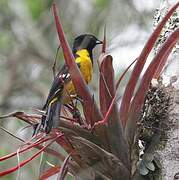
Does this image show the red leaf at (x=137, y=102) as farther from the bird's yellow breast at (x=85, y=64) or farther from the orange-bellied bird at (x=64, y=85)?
the bird's yellow breast at (x=85, y=64)

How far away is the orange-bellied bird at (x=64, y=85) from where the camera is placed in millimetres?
1625

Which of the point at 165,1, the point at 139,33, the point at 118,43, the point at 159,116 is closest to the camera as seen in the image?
the point at 159,116

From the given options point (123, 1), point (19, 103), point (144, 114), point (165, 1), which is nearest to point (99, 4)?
point (123, 1)

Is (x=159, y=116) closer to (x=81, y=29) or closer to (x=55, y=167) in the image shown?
(x=55, y=167)

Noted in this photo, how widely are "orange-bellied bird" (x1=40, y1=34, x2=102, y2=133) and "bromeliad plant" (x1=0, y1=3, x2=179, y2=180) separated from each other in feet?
0.14

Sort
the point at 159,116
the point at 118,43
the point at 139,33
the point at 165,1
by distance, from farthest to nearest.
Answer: the point at 139,33 → the point at 118,43 → the point at 165,1 → the point at 159,116

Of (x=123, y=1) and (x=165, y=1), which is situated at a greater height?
(x=123, y=1)

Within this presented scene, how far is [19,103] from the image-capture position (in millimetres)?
Result: 5031

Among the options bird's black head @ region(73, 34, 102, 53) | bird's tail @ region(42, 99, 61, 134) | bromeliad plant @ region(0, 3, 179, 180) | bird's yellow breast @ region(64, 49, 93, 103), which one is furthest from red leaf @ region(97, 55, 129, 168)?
bird's black head @ region(73, 34, 102, 53)

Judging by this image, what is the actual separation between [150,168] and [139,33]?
3442 millimetres

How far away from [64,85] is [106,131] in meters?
0.19

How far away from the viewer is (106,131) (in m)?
1.65

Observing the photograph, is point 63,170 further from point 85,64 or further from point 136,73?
point 85,64

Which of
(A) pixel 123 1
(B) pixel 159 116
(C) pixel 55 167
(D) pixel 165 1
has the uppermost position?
(A) pixel 123 1
